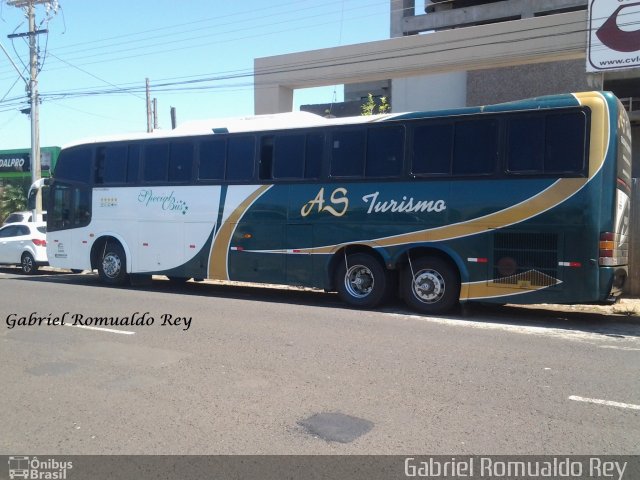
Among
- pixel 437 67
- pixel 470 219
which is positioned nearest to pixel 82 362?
pixel 470 219

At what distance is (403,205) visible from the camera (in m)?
10.2

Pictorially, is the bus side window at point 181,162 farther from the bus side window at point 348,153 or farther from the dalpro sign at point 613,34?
the dalpro sign at point 613,34

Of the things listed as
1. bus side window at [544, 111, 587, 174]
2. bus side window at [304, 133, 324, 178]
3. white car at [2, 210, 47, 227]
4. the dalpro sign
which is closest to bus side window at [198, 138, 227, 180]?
bus side window at [304, 133, 324, 178]

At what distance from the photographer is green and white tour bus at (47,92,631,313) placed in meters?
8.87

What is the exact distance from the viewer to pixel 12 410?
513 cm

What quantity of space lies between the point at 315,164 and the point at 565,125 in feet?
14.9

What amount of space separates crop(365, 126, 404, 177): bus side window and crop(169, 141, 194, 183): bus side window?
14.3ft

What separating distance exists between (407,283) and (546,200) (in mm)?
2809

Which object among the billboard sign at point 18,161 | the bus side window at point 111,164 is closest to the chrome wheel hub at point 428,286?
the bus side window at point 111,164

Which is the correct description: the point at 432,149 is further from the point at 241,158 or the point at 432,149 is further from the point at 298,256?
the point at 241,158

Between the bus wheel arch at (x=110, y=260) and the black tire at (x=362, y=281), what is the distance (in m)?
5.84

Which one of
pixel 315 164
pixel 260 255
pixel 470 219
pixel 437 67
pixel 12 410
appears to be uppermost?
pixel 437 67

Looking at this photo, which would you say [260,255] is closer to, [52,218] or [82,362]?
[82,362]

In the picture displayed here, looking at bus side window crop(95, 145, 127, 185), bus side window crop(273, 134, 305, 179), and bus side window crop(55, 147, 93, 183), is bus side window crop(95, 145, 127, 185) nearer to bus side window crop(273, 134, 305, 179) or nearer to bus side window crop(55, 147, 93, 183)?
bus side window crop(55, 147, 93, 183)
